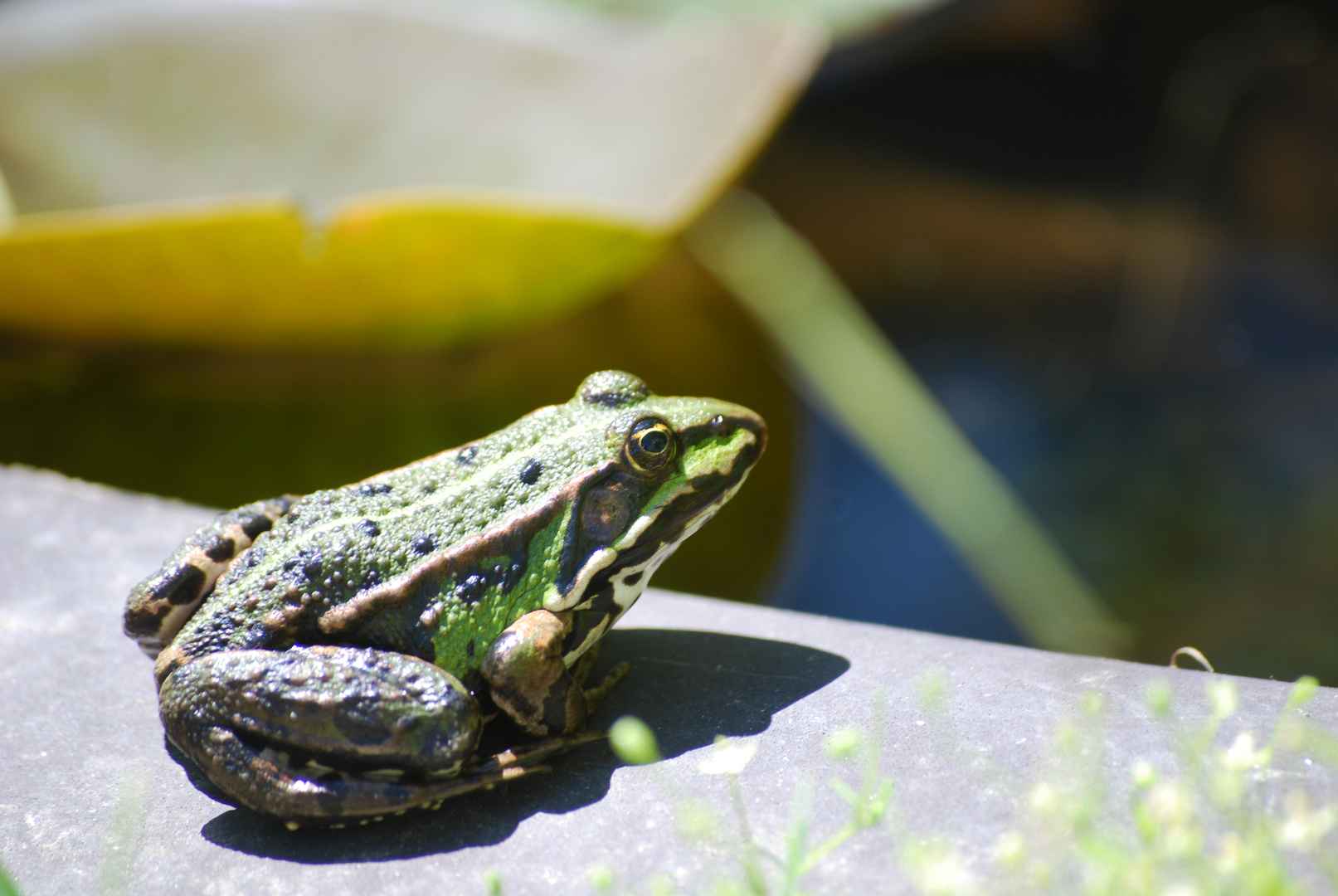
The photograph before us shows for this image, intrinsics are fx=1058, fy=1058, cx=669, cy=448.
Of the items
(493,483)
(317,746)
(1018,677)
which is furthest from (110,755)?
(1018,677)

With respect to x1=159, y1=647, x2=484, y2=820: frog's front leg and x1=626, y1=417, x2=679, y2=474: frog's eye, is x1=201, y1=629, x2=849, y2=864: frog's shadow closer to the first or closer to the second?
x1=159, y1=647, x2=484, y2=820: frog's front leg

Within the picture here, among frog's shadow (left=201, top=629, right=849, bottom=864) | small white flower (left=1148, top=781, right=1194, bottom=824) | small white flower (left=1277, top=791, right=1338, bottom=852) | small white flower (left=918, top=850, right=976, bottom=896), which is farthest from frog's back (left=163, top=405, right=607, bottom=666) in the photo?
small white flower (left=1277, top=791, right=1338, bottom=852)

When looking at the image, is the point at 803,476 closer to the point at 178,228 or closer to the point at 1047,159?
the point at 178,228

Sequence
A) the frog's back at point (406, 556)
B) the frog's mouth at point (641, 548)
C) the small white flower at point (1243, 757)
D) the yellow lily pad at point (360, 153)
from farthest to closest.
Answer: the yellow lily pad at point (360, 153)
the frog's mouth at point (641, 548)
the frog's back at point (406, 556)
the small white flower at point (1243, 757)

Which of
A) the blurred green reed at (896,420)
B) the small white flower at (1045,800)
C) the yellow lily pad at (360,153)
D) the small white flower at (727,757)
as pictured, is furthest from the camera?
the yellow lily pad at (360,153)

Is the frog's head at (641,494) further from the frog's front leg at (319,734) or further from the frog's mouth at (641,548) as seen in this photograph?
the frog's front leg at (319,734)

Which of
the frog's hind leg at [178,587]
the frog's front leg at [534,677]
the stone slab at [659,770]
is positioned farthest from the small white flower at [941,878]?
the frog's hind leg at [178,587]

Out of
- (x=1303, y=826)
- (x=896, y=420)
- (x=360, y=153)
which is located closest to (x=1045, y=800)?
(x=1303, y=826)
